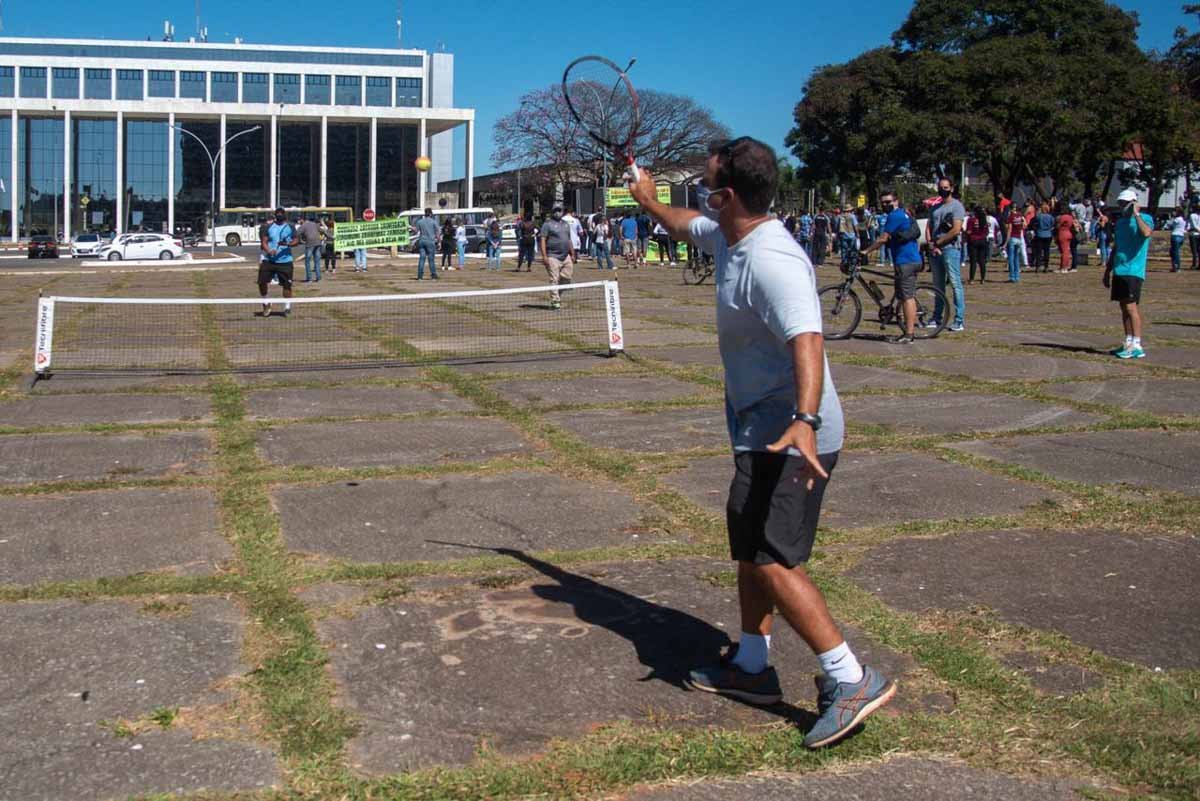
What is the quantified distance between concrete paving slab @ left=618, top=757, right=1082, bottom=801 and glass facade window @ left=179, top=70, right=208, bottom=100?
388 ft

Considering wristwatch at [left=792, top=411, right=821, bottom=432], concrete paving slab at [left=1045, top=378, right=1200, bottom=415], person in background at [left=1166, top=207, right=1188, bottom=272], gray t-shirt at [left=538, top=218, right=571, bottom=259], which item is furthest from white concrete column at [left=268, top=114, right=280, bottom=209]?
wristwatch at [left=792, top=411, right=821, bottom=432]

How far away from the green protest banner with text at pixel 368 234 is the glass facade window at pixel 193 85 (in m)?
86.8

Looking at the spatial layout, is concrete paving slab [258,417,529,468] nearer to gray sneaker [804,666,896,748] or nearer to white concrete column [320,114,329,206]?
gray sneaker [804,666,896,748]

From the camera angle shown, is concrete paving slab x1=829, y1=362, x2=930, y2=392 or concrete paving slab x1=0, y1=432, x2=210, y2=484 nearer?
concrete paving slab x1=0, y1=432, x2=210, y2=484

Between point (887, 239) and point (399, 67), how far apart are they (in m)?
110

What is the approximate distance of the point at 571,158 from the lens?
57.2 metres

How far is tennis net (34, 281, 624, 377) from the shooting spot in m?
13.0

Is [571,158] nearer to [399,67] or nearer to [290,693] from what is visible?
[290,693]

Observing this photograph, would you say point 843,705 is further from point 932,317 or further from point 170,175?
point 170,175

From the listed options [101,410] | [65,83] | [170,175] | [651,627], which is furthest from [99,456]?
[65,83]

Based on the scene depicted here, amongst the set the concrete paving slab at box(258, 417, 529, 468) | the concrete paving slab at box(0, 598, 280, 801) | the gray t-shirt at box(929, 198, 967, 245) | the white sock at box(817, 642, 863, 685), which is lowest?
the concrete paving slab at box(0, 598, 280, 801)

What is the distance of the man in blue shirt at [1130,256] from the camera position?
1216 centimetres

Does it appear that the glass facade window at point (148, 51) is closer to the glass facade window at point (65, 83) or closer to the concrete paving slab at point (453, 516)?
the glass facade window at point (65, 83)

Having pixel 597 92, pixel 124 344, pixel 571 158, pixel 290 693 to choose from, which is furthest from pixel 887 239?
pixel 571 158
